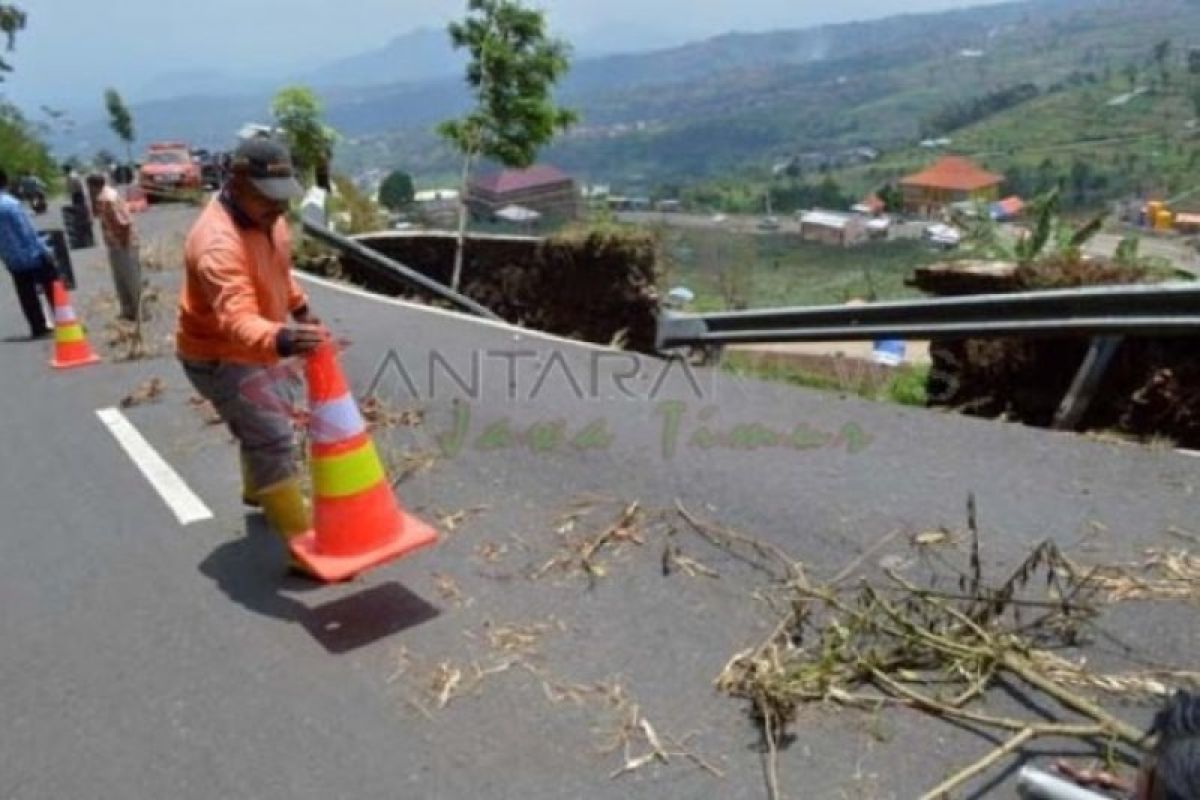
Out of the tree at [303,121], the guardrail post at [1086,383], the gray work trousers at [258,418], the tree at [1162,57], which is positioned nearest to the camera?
the gray work trousers at [258,418]

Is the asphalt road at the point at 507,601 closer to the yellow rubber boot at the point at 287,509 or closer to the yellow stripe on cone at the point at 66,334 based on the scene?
the yellow rubber boot at the point at 287,509

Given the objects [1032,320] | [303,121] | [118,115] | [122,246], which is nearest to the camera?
[1032,320]

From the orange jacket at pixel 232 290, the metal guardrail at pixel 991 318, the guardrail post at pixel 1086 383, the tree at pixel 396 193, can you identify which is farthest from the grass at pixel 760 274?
the tree at pixel 396 193

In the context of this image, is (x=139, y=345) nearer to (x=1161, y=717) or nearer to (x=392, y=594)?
(x=392, y=594)

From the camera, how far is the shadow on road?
173 inches

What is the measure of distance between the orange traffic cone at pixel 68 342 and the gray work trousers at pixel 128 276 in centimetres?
158

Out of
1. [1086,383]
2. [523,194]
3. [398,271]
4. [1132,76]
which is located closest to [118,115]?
[523,194]

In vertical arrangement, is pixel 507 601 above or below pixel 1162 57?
below

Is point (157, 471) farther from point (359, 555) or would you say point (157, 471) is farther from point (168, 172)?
point (168, 172)

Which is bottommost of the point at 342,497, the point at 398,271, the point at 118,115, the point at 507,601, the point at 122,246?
the point at 507,601

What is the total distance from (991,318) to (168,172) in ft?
119

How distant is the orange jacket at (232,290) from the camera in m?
4.36

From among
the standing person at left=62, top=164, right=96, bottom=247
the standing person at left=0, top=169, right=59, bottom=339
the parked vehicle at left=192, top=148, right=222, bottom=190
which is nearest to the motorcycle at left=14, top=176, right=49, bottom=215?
the parked vehicle at left=192, top=148, right=222, bottom=190

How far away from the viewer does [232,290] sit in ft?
14.5
